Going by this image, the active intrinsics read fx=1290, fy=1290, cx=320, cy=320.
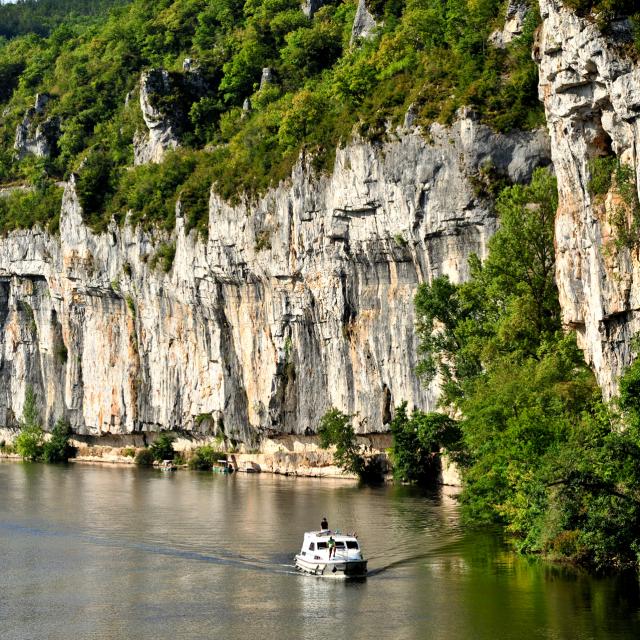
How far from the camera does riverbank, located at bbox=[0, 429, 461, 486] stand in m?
77.6

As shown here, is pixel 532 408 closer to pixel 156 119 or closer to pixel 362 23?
pixel 362 23

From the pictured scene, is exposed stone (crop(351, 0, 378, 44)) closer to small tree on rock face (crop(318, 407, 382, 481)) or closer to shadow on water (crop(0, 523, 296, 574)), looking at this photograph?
small tree on rock face (crop(318, 407, 382, 481))

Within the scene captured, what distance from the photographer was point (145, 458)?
97125 mm

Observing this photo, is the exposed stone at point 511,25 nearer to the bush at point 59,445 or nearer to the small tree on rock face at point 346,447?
the small tree on rock face at point 346,447

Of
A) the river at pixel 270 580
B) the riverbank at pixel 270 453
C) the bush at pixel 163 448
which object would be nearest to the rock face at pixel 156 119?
the riverbank at pixel 270 453

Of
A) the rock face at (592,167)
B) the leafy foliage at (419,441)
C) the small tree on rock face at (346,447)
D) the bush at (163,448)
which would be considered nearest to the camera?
the rock face at (592,167)

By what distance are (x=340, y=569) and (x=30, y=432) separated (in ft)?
228

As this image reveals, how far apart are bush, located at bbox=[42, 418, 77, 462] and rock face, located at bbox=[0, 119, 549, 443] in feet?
3.66

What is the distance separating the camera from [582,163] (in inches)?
1649

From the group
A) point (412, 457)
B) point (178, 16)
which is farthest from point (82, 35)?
point (412, 457)

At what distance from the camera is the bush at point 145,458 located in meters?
96.4

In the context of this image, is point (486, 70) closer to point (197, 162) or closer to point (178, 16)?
point (197, 162)

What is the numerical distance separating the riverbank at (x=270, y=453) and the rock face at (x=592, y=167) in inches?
973

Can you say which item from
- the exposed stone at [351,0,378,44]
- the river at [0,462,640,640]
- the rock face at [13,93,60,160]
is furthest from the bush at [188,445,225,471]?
the rock face at [13,93,60,160]
